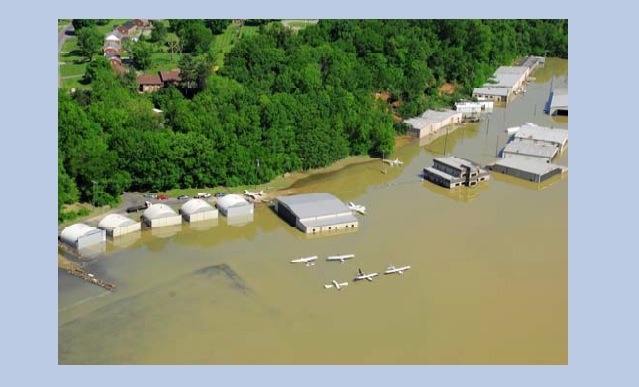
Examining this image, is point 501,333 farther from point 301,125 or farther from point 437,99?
point 437,99

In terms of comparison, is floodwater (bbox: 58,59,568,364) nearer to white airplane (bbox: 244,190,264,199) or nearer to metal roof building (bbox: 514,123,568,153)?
white airplane (bbox: 244,190,264,199)

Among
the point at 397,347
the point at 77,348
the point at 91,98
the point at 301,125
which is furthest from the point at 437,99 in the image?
the point at 77,348

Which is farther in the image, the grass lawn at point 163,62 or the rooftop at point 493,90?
the grass lawn at point 163,62

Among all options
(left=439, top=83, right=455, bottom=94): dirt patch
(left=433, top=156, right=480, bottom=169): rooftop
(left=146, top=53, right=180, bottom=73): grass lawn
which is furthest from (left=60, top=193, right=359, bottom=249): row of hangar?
(left=146, top=53, right=180, bottom=73): grass lawn

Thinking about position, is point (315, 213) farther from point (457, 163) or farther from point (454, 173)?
point (457, 163)

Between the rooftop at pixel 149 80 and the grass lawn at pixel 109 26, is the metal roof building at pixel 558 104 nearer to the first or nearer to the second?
the rooftop at pixel 149 80

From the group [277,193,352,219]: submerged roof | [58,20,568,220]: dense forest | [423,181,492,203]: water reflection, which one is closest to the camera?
[277,193,352,219]: submerged roof

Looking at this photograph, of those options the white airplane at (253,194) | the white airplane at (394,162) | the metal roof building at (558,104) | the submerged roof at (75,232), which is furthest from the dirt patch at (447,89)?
the submerged roof at (75,232)

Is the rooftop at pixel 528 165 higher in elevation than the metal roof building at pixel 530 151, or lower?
lower
